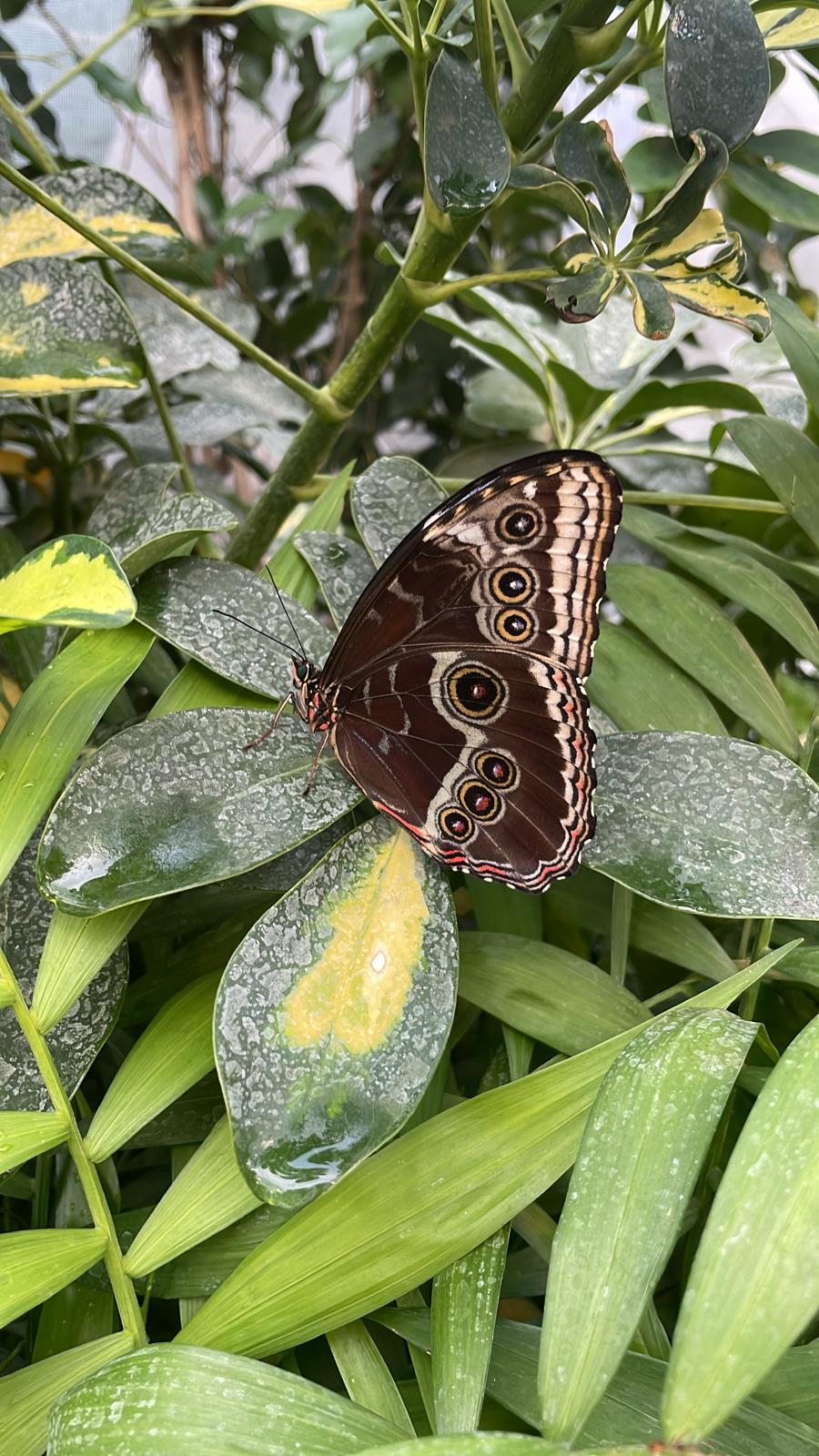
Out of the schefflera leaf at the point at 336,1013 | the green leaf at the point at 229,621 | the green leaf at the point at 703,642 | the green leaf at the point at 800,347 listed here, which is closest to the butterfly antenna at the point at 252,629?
the green leaf at the point at 229,621

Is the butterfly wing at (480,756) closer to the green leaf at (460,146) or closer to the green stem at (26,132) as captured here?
the green leaf at (460,146)

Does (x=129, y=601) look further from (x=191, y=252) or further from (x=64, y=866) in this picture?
(x=191, y=252)

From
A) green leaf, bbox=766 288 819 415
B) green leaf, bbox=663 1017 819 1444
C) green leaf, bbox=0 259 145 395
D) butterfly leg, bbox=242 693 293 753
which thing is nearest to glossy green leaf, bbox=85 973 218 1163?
butterfly leg, bbox=242 693 293 753

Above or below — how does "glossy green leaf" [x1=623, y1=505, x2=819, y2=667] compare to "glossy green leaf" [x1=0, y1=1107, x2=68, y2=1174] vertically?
above

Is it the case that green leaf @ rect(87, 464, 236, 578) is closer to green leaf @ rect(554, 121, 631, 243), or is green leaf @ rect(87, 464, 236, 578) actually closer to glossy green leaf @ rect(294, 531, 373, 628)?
glossy green leaf @ rect(294, 531, 373, 628)

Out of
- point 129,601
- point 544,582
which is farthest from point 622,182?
point 129,601

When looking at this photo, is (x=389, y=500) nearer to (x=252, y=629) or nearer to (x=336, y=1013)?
(x=252, y=629)

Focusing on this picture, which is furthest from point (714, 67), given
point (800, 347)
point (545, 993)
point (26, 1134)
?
point (26, 1134)
